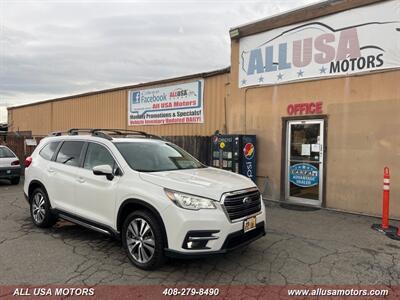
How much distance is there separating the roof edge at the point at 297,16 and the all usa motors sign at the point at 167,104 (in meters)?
2.39

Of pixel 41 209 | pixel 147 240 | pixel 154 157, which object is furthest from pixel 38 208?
pixel 147 240

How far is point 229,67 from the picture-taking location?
1069cm

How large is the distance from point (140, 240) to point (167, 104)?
29.8ft

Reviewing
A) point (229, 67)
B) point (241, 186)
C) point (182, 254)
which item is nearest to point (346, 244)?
point (241, 186)

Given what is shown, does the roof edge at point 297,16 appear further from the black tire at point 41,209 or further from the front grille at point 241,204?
the black tire at point 41,209

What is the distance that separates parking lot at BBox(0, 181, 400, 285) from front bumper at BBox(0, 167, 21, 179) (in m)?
6.63

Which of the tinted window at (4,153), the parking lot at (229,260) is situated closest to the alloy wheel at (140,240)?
the parking lot at (229,260)

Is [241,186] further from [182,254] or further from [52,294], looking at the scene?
[52,294]

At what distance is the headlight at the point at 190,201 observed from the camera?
4.16 metres

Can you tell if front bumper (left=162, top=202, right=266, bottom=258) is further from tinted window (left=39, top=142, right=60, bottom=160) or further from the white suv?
tinted window (left=39, top=142, right=60, bottom=160)

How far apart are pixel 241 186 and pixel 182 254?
1.21m

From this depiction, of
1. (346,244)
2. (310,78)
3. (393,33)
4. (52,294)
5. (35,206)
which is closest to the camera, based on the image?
(52,294)

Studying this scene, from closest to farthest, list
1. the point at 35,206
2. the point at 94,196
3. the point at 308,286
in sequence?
the point at 308,286
the point at 94,196
the point at 35,206

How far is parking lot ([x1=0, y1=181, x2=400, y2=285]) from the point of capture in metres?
4.29
